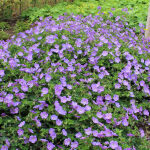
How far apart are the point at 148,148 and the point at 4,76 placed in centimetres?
174

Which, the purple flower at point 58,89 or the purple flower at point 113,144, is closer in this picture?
the purple flower at point 113,144

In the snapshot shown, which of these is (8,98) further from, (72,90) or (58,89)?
(72,90)

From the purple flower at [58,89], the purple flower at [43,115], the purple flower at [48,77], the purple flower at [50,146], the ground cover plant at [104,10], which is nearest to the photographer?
the purple flower at [50,146]

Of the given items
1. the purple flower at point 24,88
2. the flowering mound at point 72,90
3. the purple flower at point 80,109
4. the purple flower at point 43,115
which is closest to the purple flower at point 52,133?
the flowering mound at point 72,90

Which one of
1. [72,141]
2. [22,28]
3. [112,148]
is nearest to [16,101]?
[72,141]

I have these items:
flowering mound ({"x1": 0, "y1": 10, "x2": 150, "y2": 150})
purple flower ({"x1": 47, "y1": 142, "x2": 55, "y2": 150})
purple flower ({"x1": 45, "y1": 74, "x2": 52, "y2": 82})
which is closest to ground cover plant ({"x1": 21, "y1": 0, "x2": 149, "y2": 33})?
flowering mound ({"x1": 0, "y1": 10, "x2": 150, "y2": 150})

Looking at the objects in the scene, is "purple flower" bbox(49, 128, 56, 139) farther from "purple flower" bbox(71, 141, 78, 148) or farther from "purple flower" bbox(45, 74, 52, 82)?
"purple flower" bbox(45, 74, 52, 82)

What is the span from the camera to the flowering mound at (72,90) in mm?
2273

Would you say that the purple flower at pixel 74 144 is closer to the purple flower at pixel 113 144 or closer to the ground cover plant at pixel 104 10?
Result: the purple flower at pixel 113 144

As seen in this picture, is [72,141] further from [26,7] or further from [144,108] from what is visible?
[26,7]

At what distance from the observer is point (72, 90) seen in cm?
260

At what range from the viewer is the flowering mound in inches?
89.5

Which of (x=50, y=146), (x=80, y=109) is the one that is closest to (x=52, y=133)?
(x=50, y=146)

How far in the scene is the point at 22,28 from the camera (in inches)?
194
